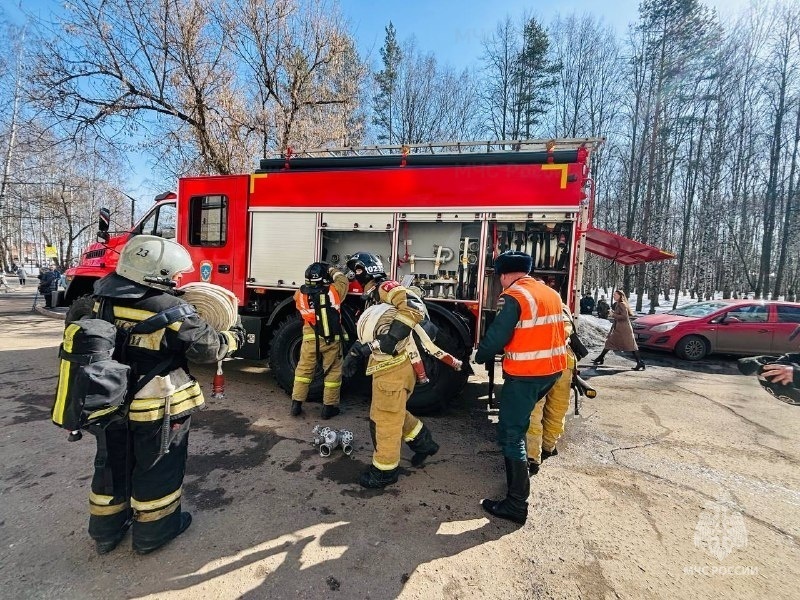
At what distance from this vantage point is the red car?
7.67 m

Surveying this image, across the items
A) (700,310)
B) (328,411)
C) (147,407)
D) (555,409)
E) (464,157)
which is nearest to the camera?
(147,407)

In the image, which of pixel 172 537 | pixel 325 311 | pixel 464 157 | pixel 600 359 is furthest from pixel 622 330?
pixel 172 537

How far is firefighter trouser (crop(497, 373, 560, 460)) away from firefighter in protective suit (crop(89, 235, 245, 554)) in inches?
74.1

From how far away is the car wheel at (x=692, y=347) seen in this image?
7988mm

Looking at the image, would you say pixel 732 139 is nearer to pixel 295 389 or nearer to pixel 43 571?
pixel 295 389

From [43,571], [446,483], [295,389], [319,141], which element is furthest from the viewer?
[319,141]

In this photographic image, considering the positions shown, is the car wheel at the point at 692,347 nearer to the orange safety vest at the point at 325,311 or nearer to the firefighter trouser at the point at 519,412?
the firefighter trouser at the point at 519,412

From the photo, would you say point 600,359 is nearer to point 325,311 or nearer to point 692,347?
point 692,347

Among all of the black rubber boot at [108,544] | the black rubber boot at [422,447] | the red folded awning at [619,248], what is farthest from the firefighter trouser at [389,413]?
the red folded awning at [619,248]

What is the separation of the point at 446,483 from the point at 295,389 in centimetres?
198

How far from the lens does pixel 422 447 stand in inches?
122

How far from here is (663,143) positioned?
18547 mm

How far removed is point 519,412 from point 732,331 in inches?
324

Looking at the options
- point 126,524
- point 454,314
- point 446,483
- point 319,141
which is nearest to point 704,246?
point 319,141
